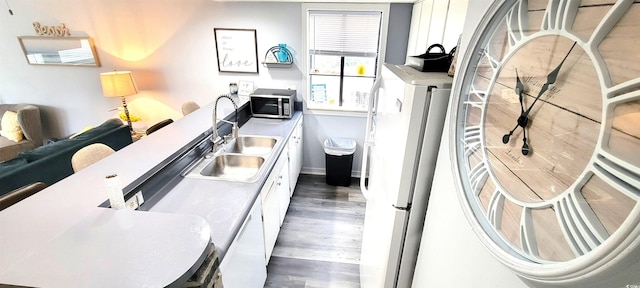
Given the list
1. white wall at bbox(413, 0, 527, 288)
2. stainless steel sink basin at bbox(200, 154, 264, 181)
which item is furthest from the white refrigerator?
stainless steel sink basin at bbox(200, 154, 264, 181)

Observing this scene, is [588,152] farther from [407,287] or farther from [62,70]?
[62,70]

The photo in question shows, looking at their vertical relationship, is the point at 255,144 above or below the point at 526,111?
below

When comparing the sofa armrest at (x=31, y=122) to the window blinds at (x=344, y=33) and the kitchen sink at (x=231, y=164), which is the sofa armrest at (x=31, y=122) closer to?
the kitchen sink at (x=231, y=164)

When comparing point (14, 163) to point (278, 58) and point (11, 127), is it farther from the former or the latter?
point (11, 127)

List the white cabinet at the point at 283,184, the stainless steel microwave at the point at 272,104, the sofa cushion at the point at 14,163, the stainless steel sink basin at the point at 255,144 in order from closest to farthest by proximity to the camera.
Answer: the sofa cushion at the point at 14,163 < the white cabinet at the point at 283,184 < the stainless steel sink basin at the point at 255,144 < the stainless steel microwave at the point at 272,104

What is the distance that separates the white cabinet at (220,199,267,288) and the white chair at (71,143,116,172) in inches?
53.5

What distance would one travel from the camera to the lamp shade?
3.19 metres

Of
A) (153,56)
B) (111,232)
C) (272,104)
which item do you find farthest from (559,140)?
(153,56)

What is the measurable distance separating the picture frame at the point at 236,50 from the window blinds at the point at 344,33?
2.34 feet

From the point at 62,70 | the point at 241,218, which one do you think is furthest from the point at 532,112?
the point at 62,70

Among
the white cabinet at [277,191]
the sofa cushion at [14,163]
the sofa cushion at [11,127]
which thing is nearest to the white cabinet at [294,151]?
the white cabinet at [277,191]

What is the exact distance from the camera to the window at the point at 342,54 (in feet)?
9.77

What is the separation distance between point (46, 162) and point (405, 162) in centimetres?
278

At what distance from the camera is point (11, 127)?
11.9 feet
